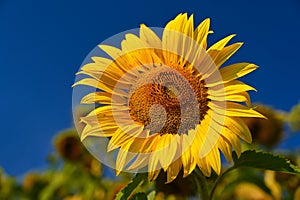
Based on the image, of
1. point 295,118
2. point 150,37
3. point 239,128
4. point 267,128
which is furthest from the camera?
point 267,128

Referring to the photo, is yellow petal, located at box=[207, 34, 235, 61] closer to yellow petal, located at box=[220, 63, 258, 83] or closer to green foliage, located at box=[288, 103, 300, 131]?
yellow petal, located at box=[220, 63, 258, 83]

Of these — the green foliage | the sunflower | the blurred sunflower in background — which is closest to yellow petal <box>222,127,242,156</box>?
the sunflower

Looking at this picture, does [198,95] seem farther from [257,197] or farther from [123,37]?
[257,197]

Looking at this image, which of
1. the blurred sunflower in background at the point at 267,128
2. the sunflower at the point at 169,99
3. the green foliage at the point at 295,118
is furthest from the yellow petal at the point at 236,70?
the blurred sunflower in background at the point at 267,128

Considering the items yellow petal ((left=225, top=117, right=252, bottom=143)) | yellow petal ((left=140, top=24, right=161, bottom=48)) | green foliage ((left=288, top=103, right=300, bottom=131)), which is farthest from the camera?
green foliage ((left=288, top=103, right=300, bottom=131))

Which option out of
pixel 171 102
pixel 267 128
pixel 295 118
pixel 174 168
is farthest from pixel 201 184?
pixel 267 128

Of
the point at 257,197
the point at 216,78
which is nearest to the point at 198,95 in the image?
the point at 216,78

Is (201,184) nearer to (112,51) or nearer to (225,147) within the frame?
(225,147)
